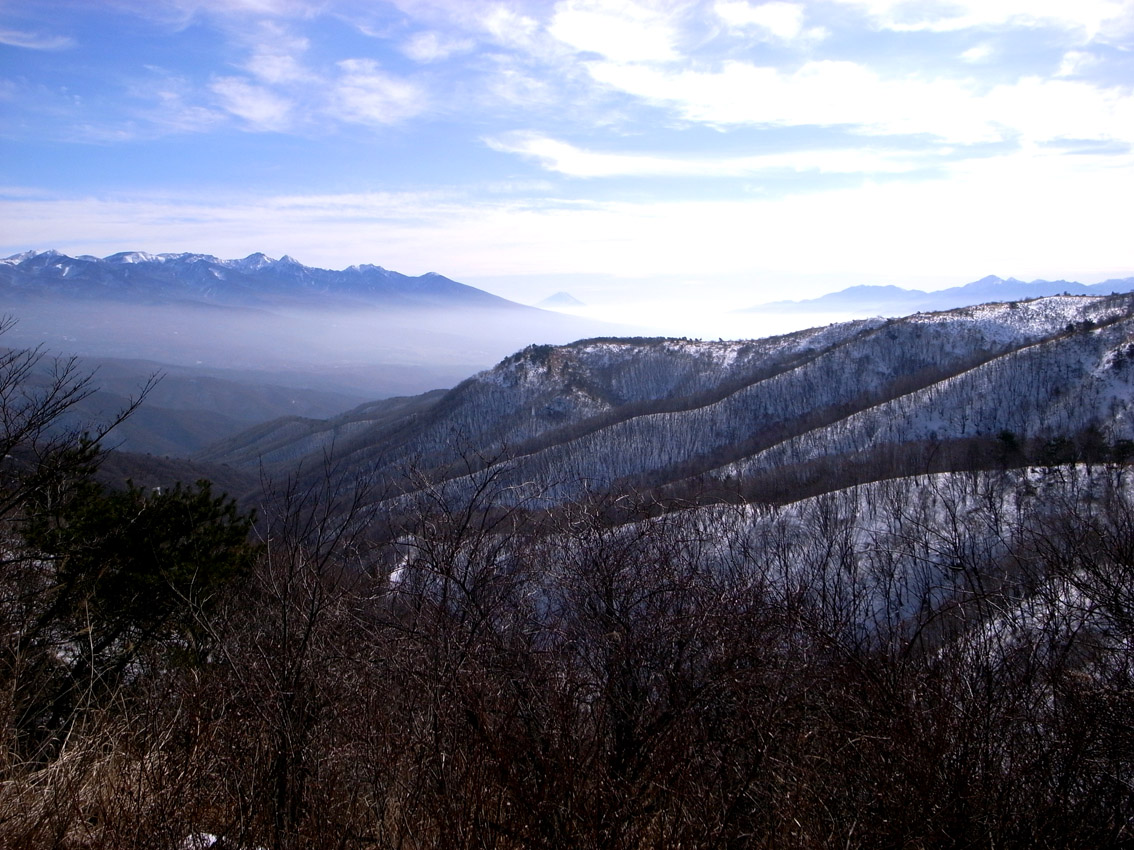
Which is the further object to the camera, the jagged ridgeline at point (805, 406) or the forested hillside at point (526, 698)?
the jagged ridgeline at point (805, 406)

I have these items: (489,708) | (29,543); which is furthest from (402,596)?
(29,543)

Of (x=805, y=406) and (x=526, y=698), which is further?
(x=805, y=406)

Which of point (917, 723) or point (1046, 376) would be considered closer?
point (917, 723)

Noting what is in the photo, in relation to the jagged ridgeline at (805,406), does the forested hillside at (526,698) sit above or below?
above

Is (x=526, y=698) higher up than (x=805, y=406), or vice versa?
(x=526, y=698)

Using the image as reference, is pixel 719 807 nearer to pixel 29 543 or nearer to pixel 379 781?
pixel 379 781

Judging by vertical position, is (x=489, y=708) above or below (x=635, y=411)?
above

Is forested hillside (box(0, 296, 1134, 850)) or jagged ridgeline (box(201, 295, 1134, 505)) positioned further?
jagged ridgeline (box(201, 295, 1134, 505))

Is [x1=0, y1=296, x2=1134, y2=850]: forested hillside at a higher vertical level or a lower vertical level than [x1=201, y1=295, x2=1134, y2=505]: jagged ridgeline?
higher
